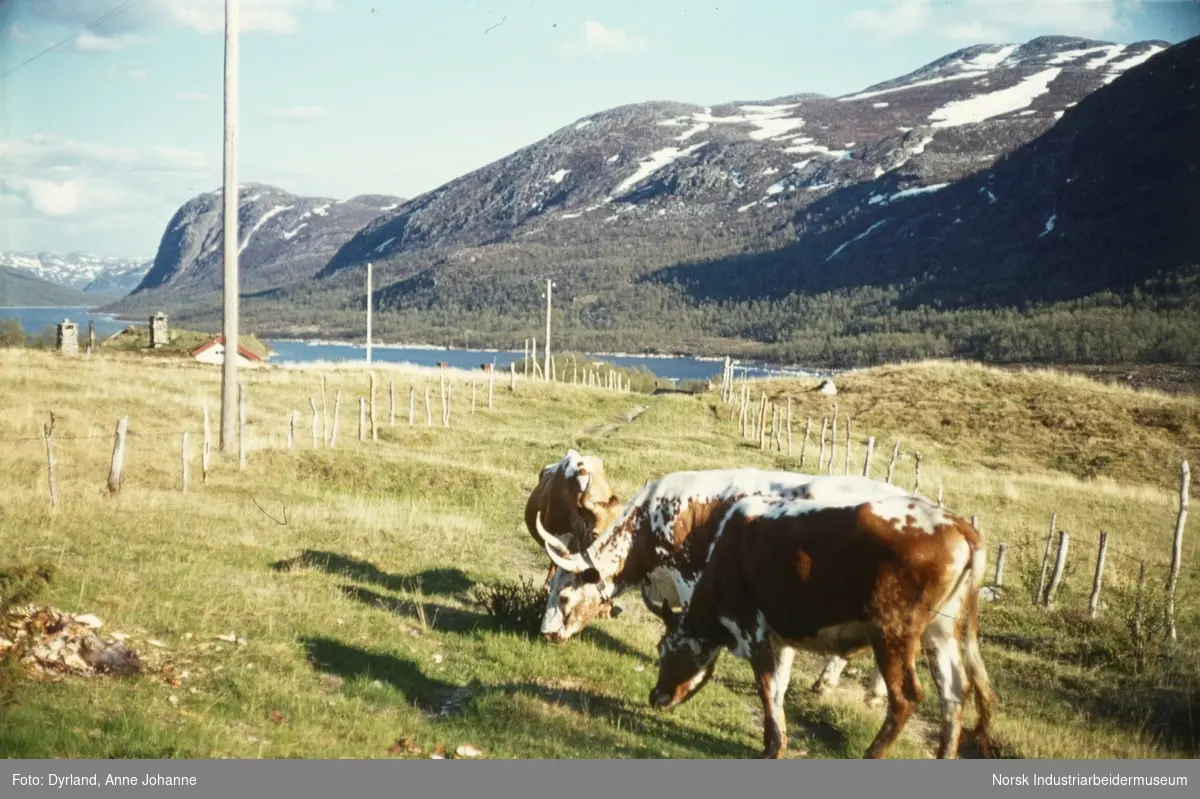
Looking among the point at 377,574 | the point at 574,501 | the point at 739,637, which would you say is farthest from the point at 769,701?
the point at 377,574

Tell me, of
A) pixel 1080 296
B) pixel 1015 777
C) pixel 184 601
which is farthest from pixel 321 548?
pixel 1080 296

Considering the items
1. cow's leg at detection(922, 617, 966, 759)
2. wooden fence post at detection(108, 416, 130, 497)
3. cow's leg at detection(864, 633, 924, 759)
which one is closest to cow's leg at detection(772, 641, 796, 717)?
cow's leg at detection(864, 633, 924, 759)

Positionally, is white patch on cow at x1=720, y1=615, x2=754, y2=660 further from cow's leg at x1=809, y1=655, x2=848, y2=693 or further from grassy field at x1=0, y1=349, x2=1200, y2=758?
cow's leg at x1=809, y1=655, x2=848, y2=693

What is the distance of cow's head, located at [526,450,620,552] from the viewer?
11.6 m

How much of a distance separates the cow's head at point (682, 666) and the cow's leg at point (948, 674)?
164cm

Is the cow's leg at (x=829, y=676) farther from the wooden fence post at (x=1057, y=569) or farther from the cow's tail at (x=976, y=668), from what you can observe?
the wooden fence post at (x=1057, y=569)

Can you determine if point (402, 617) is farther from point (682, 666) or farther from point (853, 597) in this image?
point (853, 597)

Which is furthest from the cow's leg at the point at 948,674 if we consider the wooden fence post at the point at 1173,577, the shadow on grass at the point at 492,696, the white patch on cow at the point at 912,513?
the wooden fence post at the point at 1173,577

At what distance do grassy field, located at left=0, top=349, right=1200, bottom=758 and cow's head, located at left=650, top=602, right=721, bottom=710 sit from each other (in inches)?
7.8

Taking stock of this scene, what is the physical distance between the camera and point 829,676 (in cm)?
912

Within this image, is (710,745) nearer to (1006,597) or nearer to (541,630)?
(541,630)

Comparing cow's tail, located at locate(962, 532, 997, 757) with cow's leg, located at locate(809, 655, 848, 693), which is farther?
cow's leg, located at locate(809, 655, 848, 693)

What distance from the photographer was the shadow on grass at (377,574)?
39.0 ft

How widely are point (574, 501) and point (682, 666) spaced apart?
481 cm
